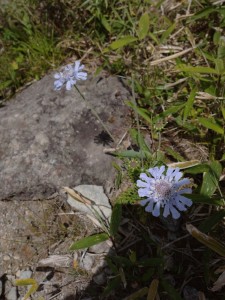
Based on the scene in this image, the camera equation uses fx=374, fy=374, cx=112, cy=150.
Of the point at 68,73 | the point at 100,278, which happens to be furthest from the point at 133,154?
the point at 100,278

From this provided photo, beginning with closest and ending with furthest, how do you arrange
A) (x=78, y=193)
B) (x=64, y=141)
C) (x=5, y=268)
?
(x=5, y=268) → (x=78, y=193) → (x=64, y=141)

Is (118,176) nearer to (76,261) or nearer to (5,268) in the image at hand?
(76,261)

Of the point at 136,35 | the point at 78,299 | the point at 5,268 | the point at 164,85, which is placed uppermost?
the point at 136,35

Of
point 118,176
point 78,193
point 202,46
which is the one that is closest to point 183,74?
point 202,46

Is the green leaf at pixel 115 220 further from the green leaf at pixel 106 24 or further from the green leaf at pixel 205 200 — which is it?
the green leaf at pixel 106 24

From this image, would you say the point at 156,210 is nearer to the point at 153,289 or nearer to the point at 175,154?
the point at 153,289

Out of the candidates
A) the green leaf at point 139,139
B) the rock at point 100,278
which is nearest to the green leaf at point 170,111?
the green leaf at point 139,139
